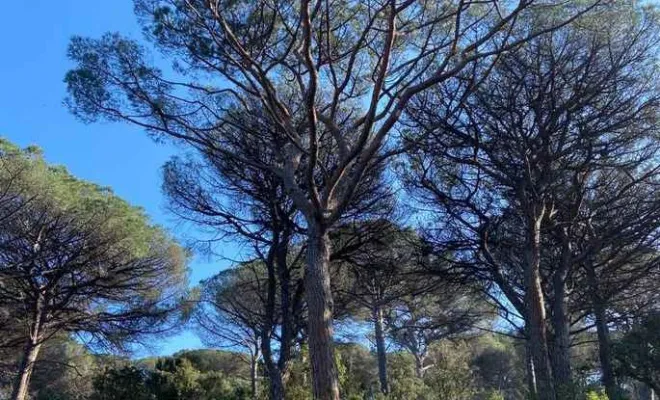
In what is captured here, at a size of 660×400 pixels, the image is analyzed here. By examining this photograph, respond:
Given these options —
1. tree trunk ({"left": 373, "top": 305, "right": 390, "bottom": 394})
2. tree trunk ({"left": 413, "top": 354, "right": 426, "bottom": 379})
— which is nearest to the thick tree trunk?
tree trunk ({"left": 373, "top": 305, "right": 390, "bottom": 394})

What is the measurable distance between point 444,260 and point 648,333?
470 cm

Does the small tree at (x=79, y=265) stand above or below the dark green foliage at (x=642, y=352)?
above

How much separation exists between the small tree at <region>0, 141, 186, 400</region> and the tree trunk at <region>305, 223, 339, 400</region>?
588 cm

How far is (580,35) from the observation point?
730 cm

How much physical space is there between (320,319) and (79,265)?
7.13m

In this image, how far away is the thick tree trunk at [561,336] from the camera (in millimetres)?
7715

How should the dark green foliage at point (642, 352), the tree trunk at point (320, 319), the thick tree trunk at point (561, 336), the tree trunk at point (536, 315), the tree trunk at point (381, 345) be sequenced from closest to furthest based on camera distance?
the tree trunk at point (320, 319) → the tree trunk at point (536, 315) → the thick tree trunk at point (561, 336) → the dark green foliage at point (642, 352) → the tree trunk at point (381, 345)

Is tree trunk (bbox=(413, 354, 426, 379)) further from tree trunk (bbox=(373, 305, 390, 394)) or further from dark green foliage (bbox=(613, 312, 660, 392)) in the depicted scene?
dark green foliage (bbox=(613, 312, 660, 392))

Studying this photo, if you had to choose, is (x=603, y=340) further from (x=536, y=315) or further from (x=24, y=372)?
(x=24, y=372)

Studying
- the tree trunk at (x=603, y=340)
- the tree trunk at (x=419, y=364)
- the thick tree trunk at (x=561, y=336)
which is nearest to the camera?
the thick tree trunk at (x=561, y=336)

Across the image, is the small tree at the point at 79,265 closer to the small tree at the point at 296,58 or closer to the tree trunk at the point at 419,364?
the small tree at the point at 296,58

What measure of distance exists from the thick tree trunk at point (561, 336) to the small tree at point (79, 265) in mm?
7327

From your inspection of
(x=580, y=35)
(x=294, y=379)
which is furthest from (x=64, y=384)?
(x=580, y=35)

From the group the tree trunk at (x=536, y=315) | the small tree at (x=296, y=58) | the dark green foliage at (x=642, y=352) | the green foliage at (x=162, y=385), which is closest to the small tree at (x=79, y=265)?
the green foliage at (x=162, y=385)
